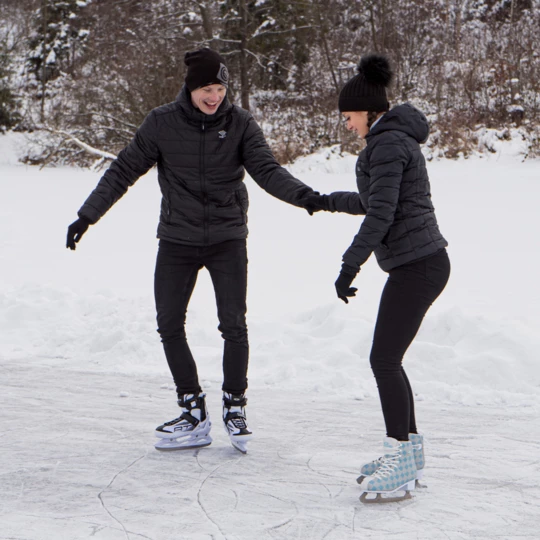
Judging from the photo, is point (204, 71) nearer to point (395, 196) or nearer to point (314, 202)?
point (314, 202)

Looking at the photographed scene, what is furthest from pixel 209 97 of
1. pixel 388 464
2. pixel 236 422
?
pixel 388 464

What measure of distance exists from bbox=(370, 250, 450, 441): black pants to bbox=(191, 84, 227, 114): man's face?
3.62 ft

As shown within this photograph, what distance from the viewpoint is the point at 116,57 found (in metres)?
21.9

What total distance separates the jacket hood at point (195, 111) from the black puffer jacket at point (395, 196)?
0.82m

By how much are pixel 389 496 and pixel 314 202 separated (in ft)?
4.05

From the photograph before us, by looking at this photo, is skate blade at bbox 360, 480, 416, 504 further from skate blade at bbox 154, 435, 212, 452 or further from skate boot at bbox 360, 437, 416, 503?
skate blade at bbox 154, 435, 212, 452

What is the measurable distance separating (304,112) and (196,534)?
1811 centimetres

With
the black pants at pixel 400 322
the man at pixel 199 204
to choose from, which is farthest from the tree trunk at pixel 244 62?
the black pants at pixel 400 322

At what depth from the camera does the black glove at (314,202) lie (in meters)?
3.37

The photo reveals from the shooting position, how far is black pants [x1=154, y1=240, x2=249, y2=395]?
357 cm

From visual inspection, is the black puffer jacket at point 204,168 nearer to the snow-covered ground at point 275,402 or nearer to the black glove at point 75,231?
the black glove at point 75,231

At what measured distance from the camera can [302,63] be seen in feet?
74.7

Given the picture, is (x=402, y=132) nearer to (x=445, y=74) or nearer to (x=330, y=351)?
(x=330, y=351)

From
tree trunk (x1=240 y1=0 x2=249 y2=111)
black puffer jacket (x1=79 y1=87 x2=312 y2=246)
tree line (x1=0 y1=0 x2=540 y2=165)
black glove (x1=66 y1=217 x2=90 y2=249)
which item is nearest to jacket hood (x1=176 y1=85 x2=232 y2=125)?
black puffer jacket (x1=79 y1=87 x2=312 y2=246)
